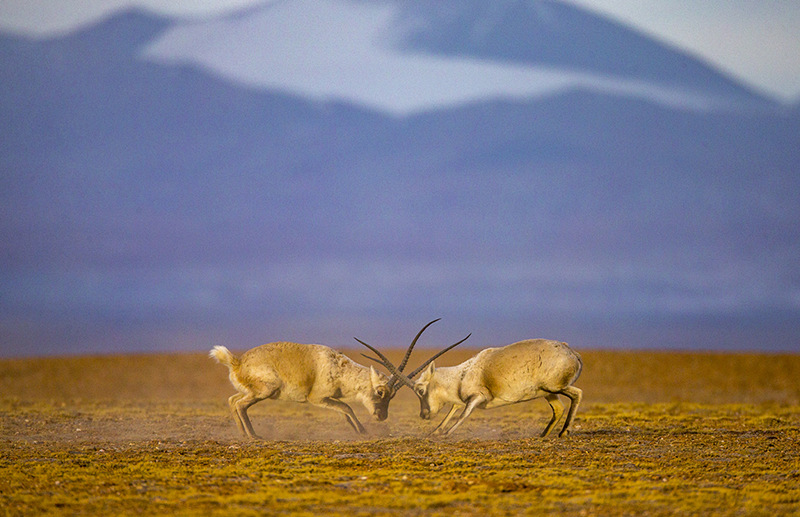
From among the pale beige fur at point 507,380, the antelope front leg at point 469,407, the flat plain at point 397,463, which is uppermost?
the pale beige fur at point 507,380

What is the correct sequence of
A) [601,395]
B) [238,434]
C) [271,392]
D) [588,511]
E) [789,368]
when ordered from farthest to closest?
[789,368] < [601,395] < [238,434] < [271,392] < [588,511]

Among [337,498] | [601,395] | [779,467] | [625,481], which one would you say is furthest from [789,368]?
[337,498]

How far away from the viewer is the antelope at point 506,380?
49.4 feet

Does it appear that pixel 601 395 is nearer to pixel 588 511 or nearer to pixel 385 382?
pixel 385 382

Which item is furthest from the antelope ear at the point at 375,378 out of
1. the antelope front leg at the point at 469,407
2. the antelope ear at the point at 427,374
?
the antelope front leg at the point at 469,407

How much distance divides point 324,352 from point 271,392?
1.49 metres

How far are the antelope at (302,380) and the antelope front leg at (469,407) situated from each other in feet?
5.25

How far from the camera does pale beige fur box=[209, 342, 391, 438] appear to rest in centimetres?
1566

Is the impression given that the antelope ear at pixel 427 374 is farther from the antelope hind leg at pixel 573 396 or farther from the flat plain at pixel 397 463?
the antelope hind leg at pixel 573 396

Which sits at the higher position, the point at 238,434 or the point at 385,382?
the point at 385,382

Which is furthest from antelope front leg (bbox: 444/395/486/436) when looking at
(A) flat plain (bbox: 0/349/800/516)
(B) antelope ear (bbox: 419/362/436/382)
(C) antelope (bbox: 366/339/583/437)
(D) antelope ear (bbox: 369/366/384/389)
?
(D) antelope ear (bbox: 369/366/384/389)

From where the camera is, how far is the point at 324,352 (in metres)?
16.3

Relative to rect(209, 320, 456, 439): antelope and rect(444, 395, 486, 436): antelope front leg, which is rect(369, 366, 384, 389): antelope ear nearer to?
rect(209, 320, 456, 439): antelope

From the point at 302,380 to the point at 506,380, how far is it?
13.7ft
